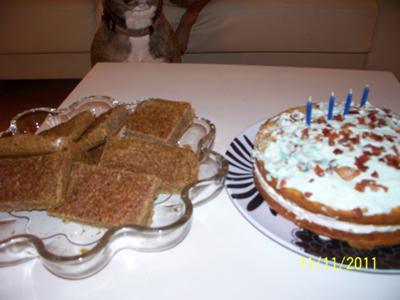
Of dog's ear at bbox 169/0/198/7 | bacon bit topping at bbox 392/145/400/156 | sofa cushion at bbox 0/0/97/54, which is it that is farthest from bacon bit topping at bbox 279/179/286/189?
sofa cushion at bbox 0/0/97/54

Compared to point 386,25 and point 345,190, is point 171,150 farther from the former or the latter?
point 386,25

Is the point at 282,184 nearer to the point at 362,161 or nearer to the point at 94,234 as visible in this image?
the point at 362,161

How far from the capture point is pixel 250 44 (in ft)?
7.22

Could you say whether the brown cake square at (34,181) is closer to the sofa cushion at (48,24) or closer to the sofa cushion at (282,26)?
the sofa cushion at (282,26)

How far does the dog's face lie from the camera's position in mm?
1689

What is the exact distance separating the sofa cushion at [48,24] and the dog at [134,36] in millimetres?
570

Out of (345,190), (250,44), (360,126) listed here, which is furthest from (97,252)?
(250,44)

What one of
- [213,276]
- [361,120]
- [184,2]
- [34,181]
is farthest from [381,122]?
[184,2]

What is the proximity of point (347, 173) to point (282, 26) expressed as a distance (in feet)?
5.65

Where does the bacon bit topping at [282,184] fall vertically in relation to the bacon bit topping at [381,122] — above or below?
below

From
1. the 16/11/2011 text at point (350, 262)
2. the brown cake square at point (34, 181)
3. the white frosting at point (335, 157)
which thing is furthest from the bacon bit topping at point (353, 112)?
the brown cake square at point (34, 181)

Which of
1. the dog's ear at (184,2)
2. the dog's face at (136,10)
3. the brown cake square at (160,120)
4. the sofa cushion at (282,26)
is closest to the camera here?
the brown cake square at (160,120)

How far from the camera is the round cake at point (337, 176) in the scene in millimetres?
584

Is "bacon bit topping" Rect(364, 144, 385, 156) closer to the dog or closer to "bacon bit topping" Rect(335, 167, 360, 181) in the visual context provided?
"bacon bit topping" Rect(335, 167, 360, 181)
